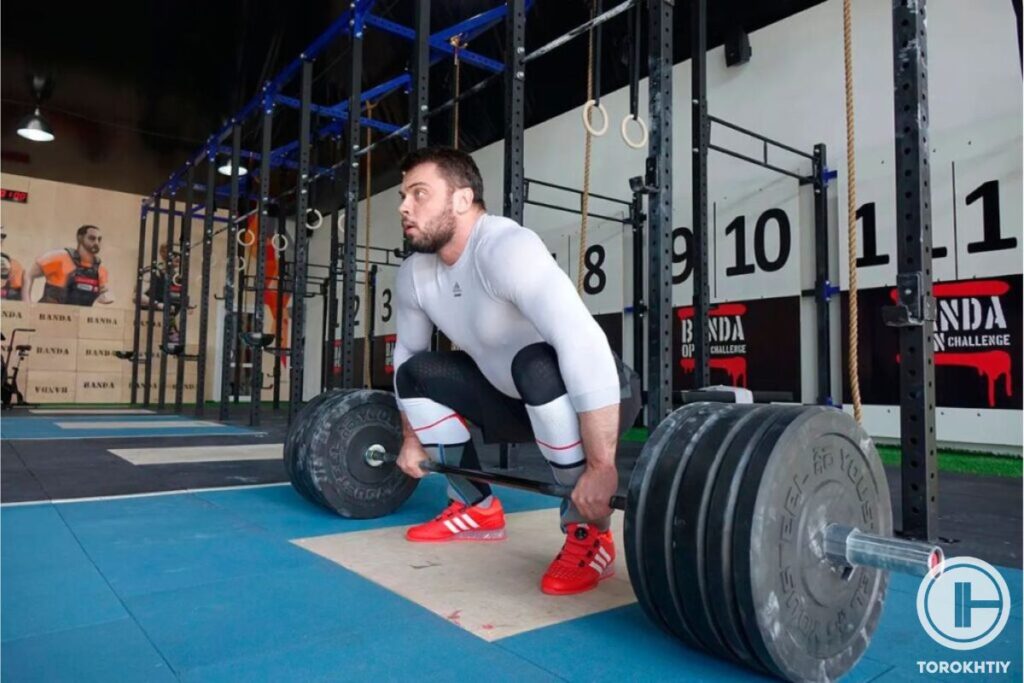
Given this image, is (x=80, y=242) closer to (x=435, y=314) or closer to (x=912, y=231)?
(x=435, y=314)

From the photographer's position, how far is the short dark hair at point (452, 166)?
137cm

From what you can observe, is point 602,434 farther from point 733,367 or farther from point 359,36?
point 733,367

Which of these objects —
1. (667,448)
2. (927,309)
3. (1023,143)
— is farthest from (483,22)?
(667,448)

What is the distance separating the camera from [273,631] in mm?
1013

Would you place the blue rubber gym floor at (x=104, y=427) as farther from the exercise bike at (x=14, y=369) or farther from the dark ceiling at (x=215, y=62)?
the dark ceiling at (x=215, y=62)

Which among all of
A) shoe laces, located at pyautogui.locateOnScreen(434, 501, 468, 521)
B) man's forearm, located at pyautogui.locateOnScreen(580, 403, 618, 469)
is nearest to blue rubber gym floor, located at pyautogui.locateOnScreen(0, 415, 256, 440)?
shoe laces, located at pyautogui.locateOnScreen(434, 501, 468, 521)

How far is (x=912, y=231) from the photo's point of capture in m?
1.54

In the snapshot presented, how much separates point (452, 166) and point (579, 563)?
0.81m

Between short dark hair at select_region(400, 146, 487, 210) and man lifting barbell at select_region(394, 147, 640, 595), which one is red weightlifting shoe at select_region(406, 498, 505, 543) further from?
short dark hair at select_region(400, 146, 487, 210)

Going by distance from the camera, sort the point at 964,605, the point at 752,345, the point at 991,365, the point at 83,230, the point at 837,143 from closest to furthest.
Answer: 1. the point at 964,605
2. the point at 991,365
3. the point at 837,143
4. the point at 752,345
5. the point at 83,230

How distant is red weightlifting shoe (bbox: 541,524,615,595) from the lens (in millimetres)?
1215

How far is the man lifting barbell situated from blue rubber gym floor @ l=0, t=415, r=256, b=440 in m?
3.25

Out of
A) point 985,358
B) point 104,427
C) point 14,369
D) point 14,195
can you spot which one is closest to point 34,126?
point 14,195

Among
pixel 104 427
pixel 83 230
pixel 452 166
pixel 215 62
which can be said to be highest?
pixel 215 62
